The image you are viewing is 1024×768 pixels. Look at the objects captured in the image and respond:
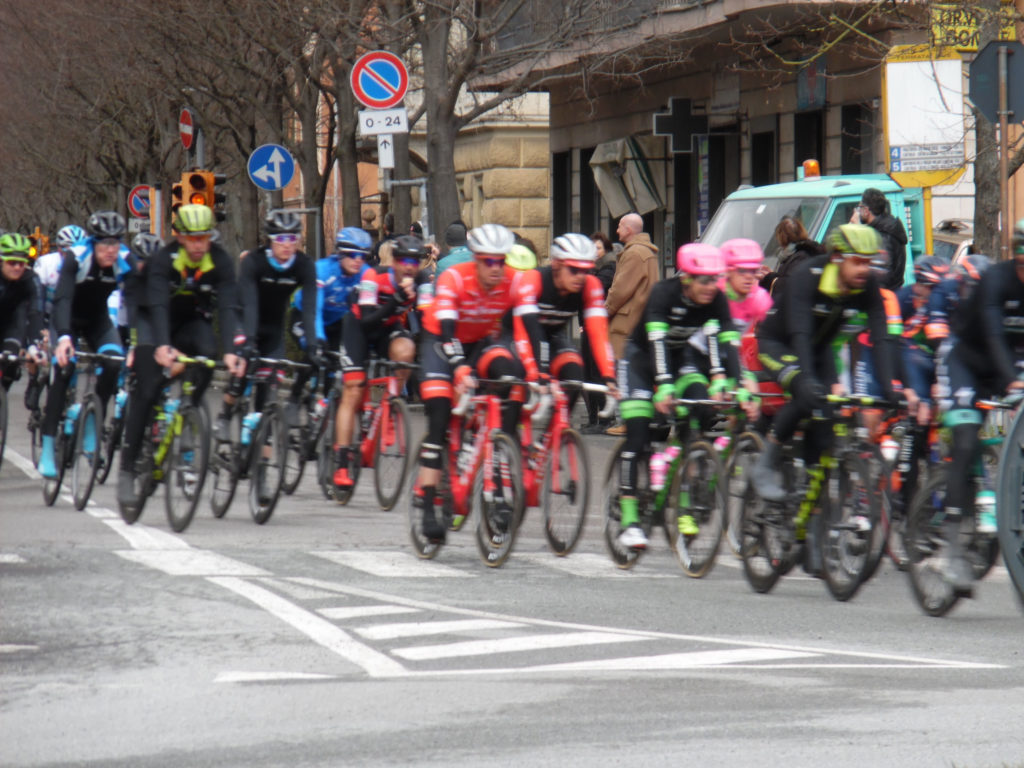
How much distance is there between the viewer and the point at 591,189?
123ft

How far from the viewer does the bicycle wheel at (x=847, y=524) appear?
970cm

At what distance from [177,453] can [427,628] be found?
418 centimetres

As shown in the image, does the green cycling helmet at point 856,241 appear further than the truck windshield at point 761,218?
No

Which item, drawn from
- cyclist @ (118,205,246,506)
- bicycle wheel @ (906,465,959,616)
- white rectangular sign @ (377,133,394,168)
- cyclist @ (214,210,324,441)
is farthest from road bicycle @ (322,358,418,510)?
white rectangular sign @ (377,133,394,168)

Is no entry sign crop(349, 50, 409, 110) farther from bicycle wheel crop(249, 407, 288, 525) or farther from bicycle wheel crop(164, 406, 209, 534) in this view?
bicycle wheel crop(164, 406, 209, 534)

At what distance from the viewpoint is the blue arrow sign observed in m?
25.9

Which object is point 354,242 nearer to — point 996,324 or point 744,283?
point 744,283

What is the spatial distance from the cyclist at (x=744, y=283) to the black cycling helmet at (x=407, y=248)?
2598mm

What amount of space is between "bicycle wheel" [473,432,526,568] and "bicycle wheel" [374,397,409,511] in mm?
2731

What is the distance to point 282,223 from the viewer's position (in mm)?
13609

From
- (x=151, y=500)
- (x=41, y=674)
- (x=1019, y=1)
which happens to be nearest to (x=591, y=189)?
(x=1019, y=1)

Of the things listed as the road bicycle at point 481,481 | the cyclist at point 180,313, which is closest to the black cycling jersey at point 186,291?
the cyclist at point 180,313

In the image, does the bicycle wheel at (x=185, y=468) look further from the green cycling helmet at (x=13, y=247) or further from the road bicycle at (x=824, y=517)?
the road bicycle at (x=824, y=517)

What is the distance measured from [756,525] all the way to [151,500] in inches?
237
